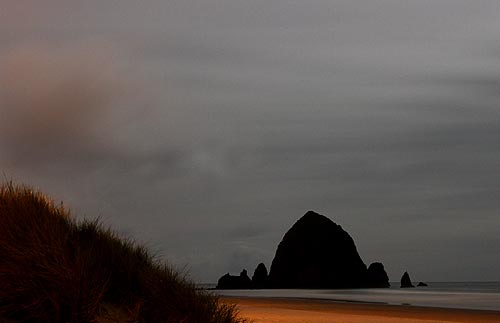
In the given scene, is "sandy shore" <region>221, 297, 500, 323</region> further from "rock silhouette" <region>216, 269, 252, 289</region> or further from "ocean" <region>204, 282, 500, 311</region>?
"rock silhouette" <region>216, 269, 252, 289</region>

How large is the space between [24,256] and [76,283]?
0.90 meters

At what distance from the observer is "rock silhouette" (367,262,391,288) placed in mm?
148375

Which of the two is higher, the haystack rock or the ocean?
the haystack rock

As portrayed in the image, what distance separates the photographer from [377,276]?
497 feet

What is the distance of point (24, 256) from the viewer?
1083cm

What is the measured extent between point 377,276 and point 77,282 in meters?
145

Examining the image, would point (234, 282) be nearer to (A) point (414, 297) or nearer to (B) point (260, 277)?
(B) point (260, 277)

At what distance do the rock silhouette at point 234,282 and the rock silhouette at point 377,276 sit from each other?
83.9 ft

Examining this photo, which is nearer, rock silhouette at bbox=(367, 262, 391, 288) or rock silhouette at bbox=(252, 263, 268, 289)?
rock silhouette at bbox=(252, 263, 268, 289)

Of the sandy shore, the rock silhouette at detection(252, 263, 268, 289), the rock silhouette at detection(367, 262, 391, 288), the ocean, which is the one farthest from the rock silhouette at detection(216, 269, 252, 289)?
the sandy shore

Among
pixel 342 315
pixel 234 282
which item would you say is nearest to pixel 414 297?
pixel 342 315

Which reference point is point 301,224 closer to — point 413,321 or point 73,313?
point 413,321

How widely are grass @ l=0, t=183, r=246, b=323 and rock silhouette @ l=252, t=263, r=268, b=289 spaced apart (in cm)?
13259

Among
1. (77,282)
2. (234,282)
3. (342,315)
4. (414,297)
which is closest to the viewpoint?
(77,282)
